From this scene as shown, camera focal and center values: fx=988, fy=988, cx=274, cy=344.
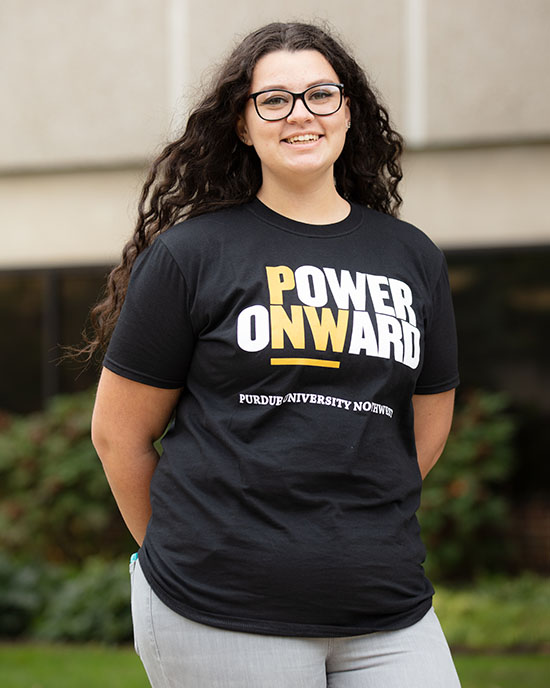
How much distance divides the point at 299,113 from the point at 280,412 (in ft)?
2.09

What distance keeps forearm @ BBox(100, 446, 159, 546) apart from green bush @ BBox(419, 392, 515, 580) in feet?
14.2

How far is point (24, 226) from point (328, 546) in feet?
18.6

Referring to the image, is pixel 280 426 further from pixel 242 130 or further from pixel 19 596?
pixel 19 596

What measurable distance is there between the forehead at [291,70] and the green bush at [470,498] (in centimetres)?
463

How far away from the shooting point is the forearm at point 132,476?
221 centimetres

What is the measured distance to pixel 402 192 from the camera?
6477mm

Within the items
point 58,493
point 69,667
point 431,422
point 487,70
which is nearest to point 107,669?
point 69,667

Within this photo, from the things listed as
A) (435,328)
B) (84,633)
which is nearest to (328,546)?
(435,328)

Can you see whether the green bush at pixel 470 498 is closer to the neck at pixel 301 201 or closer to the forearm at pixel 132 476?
the forearm at pixel 132 476

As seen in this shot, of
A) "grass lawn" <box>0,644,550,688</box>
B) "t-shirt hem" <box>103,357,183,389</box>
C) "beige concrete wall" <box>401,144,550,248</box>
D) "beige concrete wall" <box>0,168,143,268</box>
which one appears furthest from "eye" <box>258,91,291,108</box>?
"beige concrete wall" <box>0,168,143,268</box>

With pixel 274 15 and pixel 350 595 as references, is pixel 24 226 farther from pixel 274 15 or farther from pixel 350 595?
pixel 350 595

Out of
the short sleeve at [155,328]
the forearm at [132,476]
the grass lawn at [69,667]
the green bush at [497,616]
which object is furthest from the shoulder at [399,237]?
the green bush at [497,616]

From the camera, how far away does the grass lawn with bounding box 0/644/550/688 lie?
484 centimetres

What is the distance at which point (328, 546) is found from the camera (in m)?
1.88
